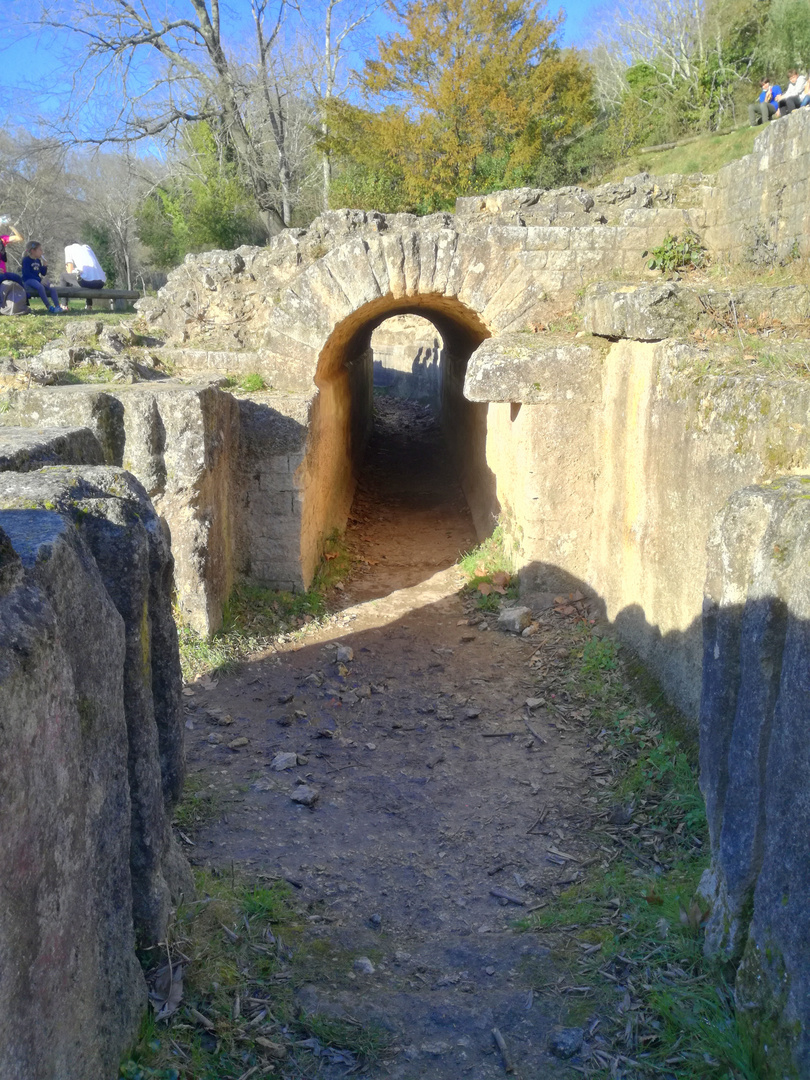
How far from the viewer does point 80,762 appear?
1934 millimetres

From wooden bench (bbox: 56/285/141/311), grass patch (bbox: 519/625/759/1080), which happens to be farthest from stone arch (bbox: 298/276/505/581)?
wooden bench (bbox: 56/285/141/311)

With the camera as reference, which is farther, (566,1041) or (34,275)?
(34,275)

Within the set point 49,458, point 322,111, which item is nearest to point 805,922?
point 49,458

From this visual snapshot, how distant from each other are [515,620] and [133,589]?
14.4 feet

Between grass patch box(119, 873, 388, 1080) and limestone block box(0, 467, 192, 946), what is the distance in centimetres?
21

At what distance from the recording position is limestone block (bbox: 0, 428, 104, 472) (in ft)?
8.86

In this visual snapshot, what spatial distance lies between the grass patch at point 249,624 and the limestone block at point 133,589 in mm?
3133

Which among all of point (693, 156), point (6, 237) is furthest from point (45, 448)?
point (693, 156)

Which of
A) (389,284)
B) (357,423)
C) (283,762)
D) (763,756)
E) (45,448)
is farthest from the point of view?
(357,423)

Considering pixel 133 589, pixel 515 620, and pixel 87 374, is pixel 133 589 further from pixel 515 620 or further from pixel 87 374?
pixel 87 374

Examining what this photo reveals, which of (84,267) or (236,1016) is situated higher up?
(84,267)

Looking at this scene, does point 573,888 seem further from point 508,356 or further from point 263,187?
point 263,187

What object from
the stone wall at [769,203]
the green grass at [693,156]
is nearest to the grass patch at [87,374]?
the stone wall at [769,203]

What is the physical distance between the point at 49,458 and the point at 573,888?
2.76 metres
